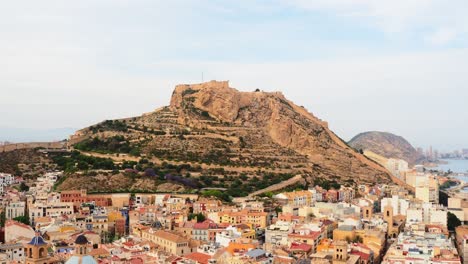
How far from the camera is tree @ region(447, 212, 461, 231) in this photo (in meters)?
28.6

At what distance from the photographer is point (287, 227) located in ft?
79.7

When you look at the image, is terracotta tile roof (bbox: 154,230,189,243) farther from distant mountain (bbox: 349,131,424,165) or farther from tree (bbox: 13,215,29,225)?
distant mountain (bbox: 349,131,424,165)

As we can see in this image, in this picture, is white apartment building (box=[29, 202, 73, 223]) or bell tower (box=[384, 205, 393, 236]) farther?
white apartment building (box=[29, 202, 73, 223])

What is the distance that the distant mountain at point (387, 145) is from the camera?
9644cm

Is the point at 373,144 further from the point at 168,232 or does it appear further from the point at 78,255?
the point at 78,255

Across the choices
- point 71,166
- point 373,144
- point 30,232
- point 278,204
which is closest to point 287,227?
point 278,204

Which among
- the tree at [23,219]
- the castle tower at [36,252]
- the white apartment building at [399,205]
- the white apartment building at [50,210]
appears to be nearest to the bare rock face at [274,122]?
the white apartment building at [399,205]

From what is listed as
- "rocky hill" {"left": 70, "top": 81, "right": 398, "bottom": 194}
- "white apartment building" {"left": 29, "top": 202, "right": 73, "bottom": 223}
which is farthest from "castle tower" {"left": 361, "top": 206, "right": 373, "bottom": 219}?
"white apartment building" {"left": 29, "top": 202, "right": 73, "bottom": 223}

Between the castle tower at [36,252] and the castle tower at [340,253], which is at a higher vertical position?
the castle tower at [36,252]

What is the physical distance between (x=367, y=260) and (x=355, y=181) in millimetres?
23063

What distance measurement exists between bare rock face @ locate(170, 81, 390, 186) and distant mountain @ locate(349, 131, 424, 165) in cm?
4622

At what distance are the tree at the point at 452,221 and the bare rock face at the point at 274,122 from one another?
559 inches

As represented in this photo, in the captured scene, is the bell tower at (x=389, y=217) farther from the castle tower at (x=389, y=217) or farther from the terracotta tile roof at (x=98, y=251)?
the terracotta tile roof at (x=98, y=251)

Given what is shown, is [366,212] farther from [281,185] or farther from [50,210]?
[50,210]
